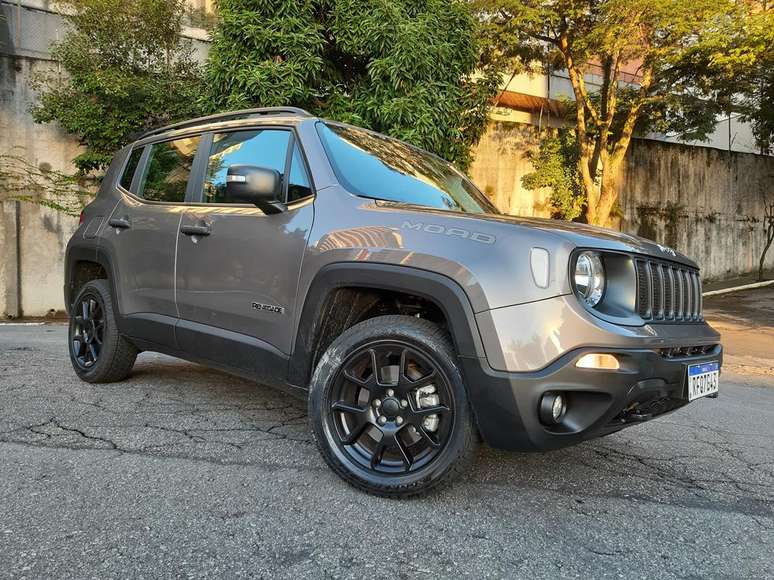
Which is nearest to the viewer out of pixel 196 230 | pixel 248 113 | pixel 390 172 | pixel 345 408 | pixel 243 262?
pixel 345 408

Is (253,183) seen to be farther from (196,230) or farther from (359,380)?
(359,380)

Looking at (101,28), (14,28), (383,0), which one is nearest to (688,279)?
(383,0)

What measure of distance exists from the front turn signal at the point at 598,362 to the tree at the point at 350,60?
745 centimetres

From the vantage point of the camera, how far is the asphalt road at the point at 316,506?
210 centimetres

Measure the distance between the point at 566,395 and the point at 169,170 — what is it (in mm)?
3048

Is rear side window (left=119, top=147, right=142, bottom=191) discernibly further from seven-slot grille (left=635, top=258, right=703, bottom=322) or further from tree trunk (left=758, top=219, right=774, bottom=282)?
tree trunk (left=758, top=219, right=774, bottom=282)

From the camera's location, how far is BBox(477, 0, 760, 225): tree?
39.8 feet

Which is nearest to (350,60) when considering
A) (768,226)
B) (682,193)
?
(682,193)

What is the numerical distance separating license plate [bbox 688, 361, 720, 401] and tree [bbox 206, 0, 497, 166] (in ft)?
23.2

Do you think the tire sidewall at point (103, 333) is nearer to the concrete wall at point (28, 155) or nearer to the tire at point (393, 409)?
the tire at point (393, 409)

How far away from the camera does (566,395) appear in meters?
2.39

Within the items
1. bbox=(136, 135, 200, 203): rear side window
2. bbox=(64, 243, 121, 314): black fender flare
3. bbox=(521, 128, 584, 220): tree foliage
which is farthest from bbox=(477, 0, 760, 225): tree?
bbox=(64, 243, 121, 314): black fender flare

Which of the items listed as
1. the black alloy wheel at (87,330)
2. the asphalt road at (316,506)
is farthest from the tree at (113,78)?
the asphalt road at (316,506)

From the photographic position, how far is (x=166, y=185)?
13.4ft
